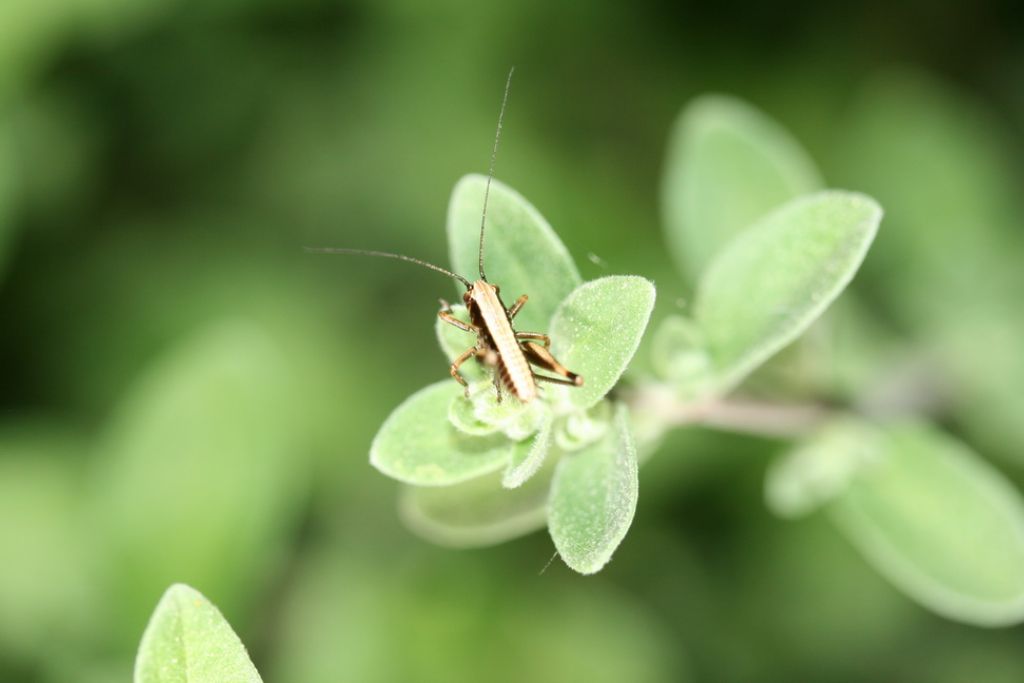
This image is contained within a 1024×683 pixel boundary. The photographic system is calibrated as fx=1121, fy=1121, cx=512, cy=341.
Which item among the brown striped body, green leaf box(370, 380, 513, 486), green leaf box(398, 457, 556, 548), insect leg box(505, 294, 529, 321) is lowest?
green leaf box(398, 457, 556, 548)

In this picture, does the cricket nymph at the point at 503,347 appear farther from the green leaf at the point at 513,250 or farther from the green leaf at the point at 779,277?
the green leaf at the point at 779,277

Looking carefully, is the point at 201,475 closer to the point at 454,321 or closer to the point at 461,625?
the point at 461,625

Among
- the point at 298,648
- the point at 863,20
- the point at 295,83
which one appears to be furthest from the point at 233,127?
the point at 863,20

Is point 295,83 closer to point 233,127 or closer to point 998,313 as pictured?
point 233,127

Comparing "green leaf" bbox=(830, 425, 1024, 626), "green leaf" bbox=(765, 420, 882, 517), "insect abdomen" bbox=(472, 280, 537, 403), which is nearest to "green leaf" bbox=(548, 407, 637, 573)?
"insect abdomen" bbox=(472, 280, 537, 403)

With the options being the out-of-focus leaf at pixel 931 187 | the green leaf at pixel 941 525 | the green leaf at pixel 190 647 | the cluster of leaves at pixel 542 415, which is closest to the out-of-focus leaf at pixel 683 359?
the cluster of leaves at pixel 542 415

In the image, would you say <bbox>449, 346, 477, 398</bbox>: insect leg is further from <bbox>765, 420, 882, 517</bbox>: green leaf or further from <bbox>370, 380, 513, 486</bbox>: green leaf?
<bbox>765, 420, 882, 517</bbox>: green leaf
